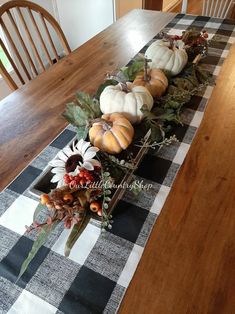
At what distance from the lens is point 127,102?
0.65m

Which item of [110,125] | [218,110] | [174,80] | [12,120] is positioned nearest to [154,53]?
[174,80]

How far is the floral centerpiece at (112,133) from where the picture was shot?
1.65 ft

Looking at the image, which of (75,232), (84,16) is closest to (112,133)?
(75,232)

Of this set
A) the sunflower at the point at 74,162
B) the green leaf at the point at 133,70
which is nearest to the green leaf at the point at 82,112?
the sunflower at the point at 74,162

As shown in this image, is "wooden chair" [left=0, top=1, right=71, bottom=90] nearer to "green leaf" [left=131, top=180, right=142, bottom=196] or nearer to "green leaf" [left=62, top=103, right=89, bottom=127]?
"green leaf" [left=62, top=103, right=89, bottom=127]

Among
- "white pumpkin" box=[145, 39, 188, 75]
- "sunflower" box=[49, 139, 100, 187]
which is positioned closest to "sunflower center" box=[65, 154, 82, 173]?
"sunflower" box=[49, 139, 100, 187]

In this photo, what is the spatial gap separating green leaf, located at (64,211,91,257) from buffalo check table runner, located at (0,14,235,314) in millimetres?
18

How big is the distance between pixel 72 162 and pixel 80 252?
0.19m

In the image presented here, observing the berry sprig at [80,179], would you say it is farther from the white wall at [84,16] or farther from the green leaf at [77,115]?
the white wall at [84,16]

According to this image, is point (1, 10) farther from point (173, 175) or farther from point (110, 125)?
point (173, 175)

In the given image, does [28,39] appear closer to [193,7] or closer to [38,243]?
[38,243]

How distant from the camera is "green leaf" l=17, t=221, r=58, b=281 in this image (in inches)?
18.4

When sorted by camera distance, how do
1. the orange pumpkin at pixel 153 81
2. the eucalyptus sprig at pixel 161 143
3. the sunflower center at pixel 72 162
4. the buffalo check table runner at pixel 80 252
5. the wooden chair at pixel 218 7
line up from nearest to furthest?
the buffalo check table runner at pixel 80 252 < the sunflower center at pixel 72 162 < the eucalyptus sprig at pixel 161 143 < the orange pumpkin at pixel 153 81 < the wooden chair at pixel 218 7

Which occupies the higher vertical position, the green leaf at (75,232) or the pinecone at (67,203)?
the pinecone at (67,203)
